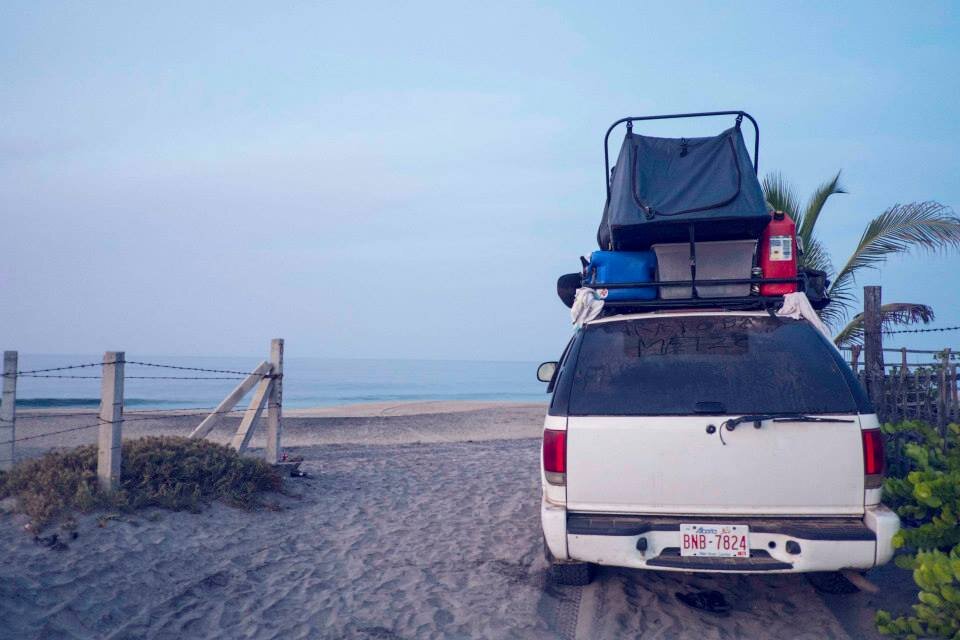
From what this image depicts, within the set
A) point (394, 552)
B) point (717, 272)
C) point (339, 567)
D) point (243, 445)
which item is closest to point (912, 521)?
point (717, 272)

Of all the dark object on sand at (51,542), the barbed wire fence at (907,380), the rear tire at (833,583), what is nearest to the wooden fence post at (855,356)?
the barbed wire fence at (907,380)

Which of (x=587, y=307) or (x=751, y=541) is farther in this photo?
(x=587, y=307)

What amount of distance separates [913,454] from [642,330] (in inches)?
84.7

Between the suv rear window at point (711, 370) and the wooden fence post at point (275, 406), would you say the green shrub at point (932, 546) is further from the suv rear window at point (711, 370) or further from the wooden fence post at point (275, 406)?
the wooden fence post at point (275, 406)

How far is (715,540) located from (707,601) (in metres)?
1.07

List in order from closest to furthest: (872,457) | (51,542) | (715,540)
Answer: (872,457) < (715,540) < (51,542)

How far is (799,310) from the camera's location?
4.59m

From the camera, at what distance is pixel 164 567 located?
18.0 ft

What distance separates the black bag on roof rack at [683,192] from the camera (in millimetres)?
5004

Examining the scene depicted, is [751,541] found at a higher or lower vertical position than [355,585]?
higher

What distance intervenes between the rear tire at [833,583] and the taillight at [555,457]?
2.04 metres

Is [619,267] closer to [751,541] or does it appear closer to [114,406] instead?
[751,541]

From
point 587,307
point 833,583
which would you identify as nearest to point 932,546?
point 833,583

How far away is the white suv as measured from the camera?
3.98m
